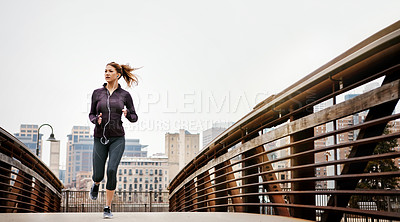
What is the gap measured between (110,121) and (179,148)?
163m

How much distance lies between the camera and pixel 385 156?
3.03m

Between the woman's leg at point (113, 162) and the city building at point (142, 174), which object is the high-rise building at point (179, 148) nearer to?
the city building at point (142, 174)

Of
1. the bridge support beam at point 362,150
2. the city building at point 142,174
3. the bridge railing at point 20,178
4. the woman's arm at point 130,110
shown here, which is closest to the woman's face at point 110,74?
the woman's arm at point 130,110

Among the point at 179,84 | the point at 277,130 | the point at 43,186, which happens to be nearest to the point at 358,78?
the point at 277,130

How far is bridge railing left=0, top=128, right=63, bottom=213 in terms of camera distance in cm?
737

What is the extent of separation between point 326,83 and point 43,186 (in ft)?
31.0

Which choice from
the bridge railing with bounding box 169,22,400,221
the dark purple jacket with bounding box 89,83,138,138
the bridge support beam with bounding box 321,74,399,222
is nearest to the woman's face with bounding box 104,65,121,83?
the dark purple jacket with bounding box 89,83,138,138

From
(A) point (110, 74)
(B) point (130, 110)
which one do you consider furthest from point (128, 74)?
(B) point (130, 110)

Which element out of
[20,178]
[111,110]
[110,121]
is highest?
[111,110]

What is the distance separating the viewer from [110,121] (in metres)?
6.01

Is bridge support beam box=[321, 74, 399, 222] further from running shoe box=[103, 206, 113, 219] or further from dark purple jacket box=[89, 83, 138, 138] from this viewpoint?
dark purple jacket box=[89, 83, 138, 138]

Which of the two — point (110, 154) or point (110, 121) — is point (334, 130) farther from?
point (110, 154)

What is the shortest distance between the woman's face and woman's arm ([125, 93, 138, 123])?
0.31 m

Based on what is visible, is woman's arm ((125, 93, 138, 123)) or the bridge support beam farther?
woman's arm ((125, 93, 138, 123))
